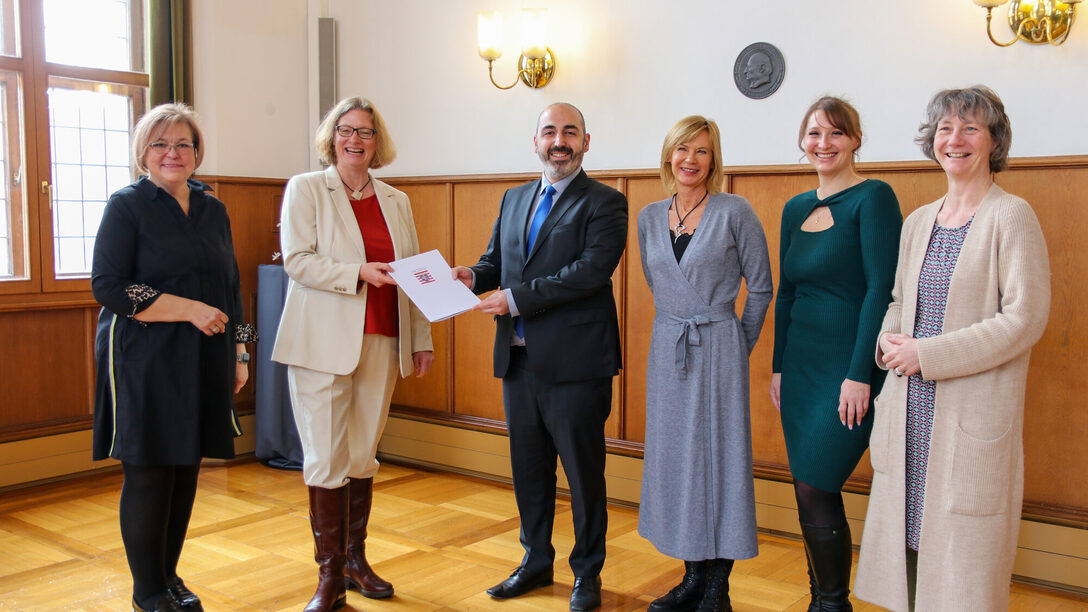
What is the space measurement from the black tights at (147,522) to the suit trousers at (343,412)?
44cm

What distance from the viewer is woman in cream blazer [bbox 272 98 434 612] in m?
2.98

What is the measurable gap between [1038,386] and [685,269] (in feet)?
5.18

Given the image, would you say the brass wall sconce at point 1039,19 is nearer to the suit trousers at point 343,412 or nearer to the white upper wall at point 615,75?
the white upper wall at point 615,75

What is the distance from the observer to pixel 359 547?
3295 mm

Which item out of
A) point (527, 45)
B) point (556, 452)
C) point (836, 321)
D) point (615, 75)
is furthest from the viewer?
point (527, 45)

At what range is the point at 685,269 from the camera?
9.43 feet

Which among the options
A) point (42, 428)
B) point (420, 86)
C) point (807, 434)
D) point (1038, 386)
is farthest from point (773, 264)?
point (42, 428)

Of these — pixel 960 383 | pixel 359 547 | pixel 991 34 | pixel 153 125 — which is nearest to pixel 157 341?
pixel 153 125

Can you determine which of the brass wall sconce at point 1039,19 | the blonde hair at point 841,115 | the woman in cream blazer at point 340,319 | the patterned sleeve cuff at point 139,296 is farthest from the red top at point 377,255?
the brass wall sconce at point 1039,19

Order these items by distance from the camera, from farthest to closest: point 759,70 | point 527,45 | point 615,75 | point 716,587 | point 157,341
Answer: point 527,45, point 615,75, point 759,70, point 716,587, point 157,341

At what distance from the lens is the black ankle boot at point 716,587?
9.59 ft

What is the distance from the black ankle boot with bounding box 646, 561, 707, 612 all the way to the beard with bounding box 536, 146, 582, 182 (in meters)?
1.39

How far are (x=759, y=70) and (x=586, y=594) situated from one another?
7.84 feet

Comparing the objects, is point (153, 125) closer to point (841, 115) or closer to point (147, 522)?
point (147, 522)
